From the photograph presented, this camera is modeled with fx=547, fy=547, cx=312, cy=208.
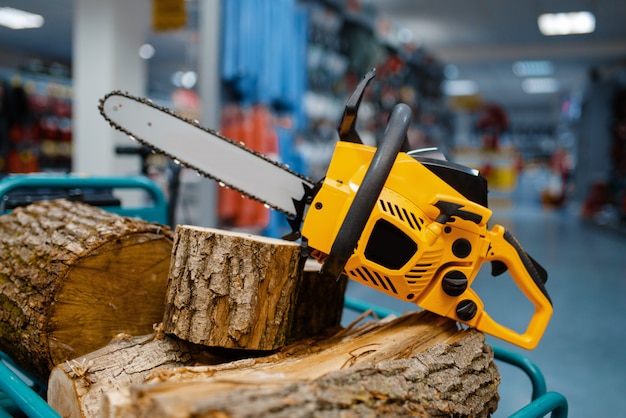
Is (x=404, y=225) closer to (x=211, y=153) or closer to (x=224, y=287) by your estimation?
(x=224, y=287)

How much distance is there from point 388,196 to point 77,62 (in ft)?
12.4

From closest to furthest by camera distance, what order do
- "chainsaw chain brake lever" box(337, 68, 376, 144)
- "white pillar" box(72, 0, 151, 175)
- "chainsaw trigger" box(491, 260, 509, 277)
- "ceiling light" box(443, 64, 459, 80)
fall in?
"chainsaw chain brake lever" box(337, 68, 376, 144) → "chainsaw trigger" box(491, 260, 509, 277) → "white pillar" box(72, 0, 151, 175) → "ceiling light" box(443, 64, 459, 80)

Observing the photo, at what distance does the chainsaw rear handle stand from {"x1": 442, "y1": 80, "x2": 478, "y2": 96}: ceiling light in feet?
47.1

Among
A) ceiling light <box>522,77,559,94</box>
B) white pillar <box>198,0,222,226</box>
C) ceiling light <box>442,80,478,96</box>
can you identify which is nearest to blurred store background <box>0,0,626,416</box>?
white pillar <box>198,0,222,226</box>

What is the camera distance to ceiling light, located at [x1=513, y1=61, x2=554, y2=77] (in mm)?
12730

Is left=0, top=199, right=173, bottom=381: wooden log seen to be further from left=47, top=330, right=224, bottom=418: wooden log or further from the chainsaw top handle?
the chainsaw top handle

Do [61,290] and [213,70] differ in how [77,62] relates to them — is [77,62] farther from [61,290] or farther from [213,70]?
[61,290]

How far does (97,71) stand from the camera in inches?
165

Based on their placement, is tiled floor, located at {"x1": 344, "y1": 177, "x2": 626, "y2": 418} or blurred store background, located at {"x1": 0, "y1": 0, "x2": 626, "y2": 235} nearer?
tiled floor, located at {"x1": 344, "y1": 177, "x2": 626, "y2": 418}

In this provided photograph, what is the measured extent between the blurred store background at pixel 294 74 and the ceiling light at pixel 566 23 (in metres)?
0.04

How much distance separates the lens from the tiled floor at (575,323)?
2473mm

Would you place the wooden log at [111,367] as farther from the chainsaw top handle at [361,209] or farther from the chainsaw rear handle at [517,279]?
the chainsaw rear handle at [517,279]

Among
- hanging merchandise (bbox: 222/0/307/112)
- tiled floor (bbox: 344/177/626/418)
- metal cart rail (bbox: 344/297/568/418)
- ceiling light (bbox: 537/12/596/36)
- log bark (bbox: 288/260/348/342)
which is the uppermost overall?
ceiling light (bbox: 537/12/596/36)

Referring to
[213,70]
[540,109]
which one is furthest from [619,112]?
[540,109]
